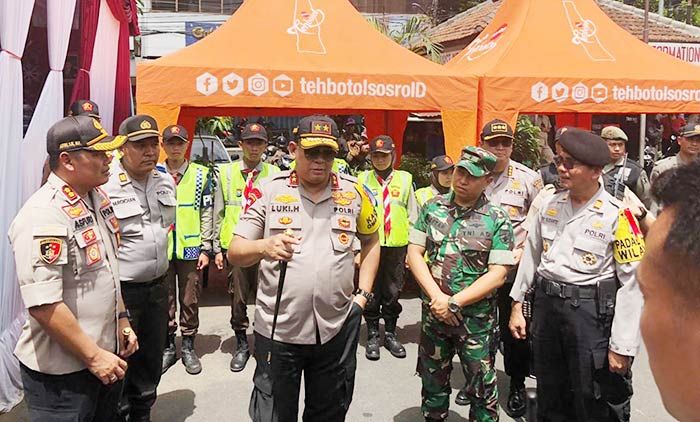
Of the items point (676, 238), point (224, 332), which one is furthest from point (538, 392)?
point (224, 332)

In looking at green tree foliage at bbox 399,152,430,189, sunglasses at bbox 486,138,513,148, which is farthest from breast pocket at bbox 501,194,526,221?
green tree foliage at bbox 399,152,430,189

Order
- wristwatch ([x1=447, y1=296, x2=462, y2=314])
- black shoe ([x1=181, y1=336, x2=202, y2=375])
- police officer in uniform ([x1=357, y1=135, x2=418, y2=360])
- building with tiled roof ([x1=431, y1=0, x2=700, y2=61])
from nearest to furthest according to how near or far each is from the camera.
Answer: wristwatch ([x1=447, y1=296, x2=462, y2=314])
black shoe ([x1=181, y1=336, x2=202, y2=375])
police officer in uniform ([x1=357, y1=135, x2=418, y2=360])
building with tiled roof ([x1=431, y1=0, x2=700, y2=61])

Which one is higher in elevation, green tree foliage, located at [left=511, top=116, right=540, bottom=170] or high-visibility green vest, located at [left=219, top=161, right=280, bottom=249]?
green tree foliage, located at [left=511, top=116, right=540, bottom=170]

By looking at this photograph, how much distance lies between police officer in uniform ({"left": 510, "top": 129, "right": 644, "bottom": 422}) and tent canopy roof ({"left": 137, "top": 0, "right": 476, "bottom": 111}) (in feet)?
10.9

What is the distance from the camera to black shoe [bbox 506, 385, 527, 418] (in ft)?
12.0

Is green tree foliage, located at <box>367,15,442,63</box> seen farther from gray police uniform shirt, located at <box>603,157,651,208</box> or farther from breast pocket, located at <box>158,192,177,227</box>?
breast pocket, located at <box>158,192,177,227</box>

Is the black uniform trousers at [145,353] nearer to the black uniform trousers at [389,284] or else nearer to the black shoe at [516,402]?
the black uniform trousers at [389,284]

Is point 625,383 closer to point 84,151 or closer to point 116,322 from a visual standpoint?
point 116,322

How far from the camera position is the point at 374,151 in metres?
4.93

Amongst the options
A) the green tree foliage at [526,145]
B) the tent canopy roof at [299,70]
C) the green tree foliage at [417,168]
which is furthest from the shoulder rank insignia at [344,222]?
the green tree foliage at [526,145]

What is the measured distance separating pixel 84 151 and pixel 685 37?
52.8 feet

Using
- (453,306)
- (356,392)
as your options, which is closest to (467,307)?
(453,306)

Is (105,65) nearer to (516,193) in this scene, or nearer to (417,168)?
(417,168)

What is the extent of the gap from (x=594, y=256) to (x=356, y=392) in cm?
207
